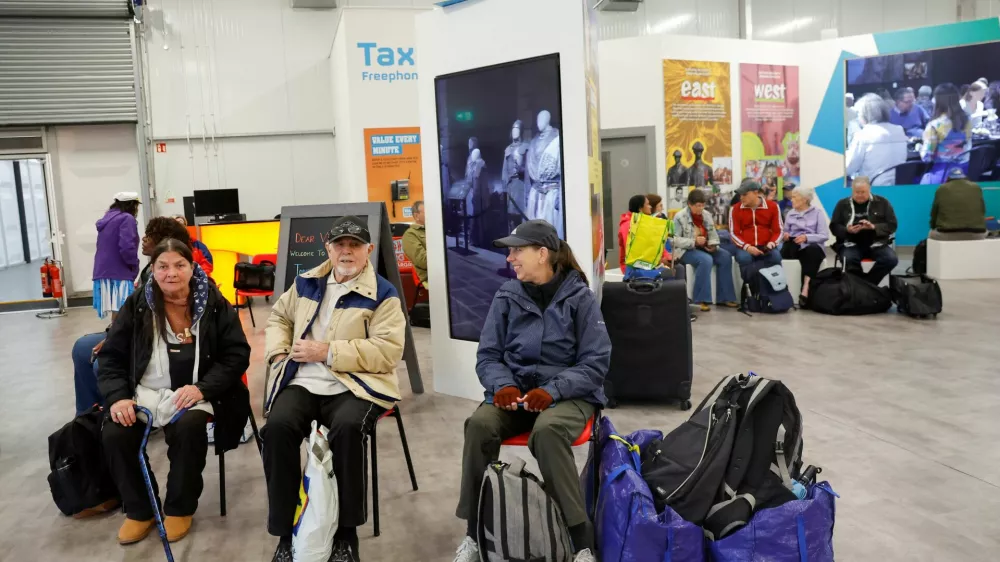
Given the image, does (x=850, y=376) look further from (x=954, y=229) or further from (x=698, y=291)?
(x=954, y=229)

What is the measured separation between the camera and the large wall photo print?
4.49 meters

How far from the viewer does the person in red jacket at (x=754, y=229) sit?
25.5ft

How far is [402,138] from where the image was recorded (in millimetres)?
10008

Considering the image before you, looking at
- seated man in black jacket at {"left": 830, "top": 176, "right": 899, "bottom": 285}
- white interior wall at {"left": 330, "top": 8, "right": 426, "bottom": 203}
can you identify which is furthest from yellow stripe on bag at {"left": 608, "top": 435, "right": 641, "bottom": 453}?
white interior wall at {"left": 330, "top": 8, "right": 426, "bottom": 203}

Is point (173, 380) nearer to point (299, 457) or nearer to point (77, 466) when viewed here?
point (77, 466)

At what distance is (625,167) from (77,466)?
8.90 metres

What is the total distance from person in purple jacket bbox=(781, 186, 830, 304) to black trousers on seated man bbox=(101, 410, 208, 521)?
6.34m

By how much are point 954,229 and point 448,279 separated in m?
7.29

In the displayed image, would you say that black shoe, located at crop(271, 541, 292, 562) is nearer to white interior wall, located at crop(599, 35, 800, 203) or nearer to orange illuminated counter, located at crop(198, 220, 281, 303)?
orange illuminated counter, located at crop(198, 220, 281, 303)

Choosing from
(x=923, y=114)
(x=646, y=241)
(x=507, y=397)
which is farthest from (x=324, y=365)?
(x=923, y=114)

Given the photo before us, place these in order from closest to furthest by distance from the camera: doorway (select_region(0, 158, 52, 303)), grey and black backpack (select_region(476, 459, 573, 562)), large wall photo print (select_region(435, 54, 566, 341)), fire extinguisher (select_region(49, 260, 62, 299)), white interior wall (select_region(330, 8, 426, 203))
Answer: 1. grey and black backpack (select_region(476, 459, 573, 562))
2. large wall photo print (select_region(435, 54, 566, 341))
3. white interior wall (select_region(330, 8, 426, 203))
4. fire extinguisher (select_region(49, 260, 62, 299))
5. doorway (select_region(0, 158, 52, 303))

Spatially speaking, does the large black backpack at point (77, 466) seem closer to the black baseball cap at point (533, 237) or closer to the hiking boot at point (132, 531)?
the hiking boot at point (132, 531)

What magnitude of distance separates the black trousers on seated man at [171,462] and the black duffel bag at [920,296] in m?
6.08

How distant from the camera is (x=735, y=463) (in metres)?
2.50
